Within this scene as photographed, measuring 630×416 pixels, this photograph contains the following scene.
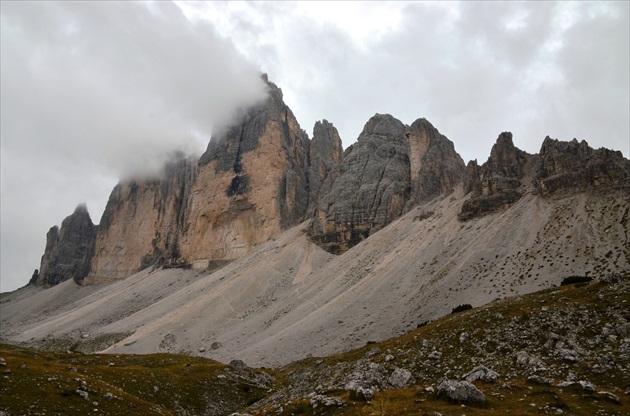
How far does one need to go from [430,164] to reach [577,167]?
157 feet

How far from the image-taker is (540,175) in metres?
83.4

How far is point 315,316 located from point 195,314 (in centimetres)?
3221

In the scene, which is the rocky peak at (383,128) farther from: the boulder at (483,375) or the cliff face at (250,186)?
the boulder at (483,375)

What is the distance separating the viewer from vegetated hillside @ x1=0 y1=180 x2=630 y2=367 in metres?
60.9

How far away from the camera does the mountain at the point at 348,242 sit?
64188mm

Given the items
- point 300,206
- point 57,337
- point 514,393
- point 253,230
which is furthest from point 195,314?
point 514,393

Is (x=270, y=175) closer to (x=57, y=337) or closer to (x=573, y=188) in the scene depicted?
(x=57, y=337)

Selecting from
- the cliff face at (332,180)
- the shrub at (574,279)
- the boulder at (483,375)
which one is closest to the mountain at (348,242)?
the cliff face at (332,180)

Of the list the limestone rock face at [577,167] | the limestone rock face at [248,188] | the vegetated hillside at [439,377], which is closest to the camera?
the vegetated hillside at [439,377]

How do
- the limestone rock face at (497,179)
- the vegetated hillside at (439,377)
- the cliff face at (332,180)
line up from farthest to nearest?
the limestone rock face at (497,179) → the cliff face at (332,180) → the vegetated hillside at (439,377)

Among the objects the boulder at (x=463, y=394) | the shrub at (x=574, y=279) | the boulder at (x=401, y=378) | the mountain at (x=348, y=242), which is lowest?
the boulder at (x=401, y=378)

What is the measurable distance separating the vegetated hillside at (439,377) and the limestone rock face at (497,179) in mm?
47038

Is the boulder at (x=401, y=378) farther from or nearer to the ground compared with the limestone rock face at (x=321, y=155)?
nearer to the ground

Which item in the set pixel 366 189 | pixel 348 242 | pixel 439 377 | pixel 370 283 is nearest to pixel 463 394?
pixel 439 377
